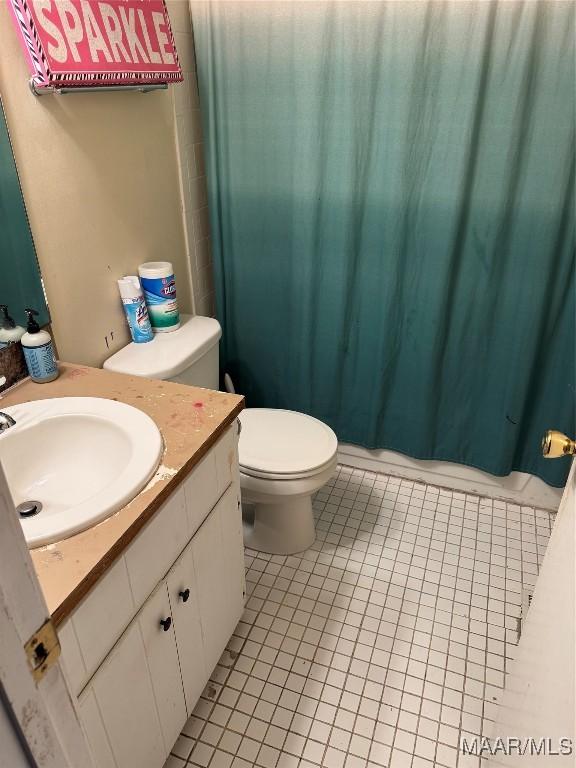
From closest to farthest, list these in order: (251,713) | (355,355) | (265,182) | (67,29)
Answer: (67,29) → (251,713) → (265,182) → (355,355)

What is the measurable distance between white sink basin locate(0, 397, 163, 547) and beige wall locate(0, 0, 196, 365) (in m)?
0.35

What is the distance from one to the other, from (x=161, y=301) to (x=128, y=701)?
108 cm

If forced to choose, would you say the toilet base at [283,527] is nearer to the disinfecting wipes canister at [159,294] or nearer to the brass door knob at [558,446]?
the disinfecting wipes canister at [159,294]

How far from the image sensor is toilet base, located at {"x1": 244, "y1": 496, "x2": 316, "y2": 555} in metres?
1.83

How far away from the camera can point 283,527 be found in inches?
73.2

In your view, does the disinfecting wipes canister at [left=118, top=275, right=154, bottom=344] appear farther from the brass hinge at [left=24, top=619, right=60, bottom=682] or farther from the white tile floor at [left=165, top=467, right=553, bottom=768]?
the brass hinge at [left=24, top=619, right=60, bottom=682]

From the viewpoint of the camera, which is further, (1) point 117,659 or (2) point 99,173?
(2) point 99,173

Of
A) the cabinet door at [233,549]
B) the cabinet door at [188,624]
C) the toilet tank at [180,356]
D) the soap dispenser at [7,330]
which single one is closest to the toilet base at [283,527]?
the cabinet door at [233,549]

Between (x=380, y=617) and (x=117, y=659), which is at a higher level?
(x=117, y=659)

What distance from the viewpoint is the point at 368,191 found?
1.76m

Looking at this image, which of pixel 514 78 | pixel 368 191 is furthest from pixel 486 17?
pixel 368 191

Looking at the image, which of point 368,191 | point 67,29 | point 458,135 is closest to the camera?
point 67,29

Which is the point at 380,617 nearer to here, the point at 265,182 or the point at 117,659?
the point at 117,659

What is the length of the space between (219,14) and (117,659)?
5.85 feet
